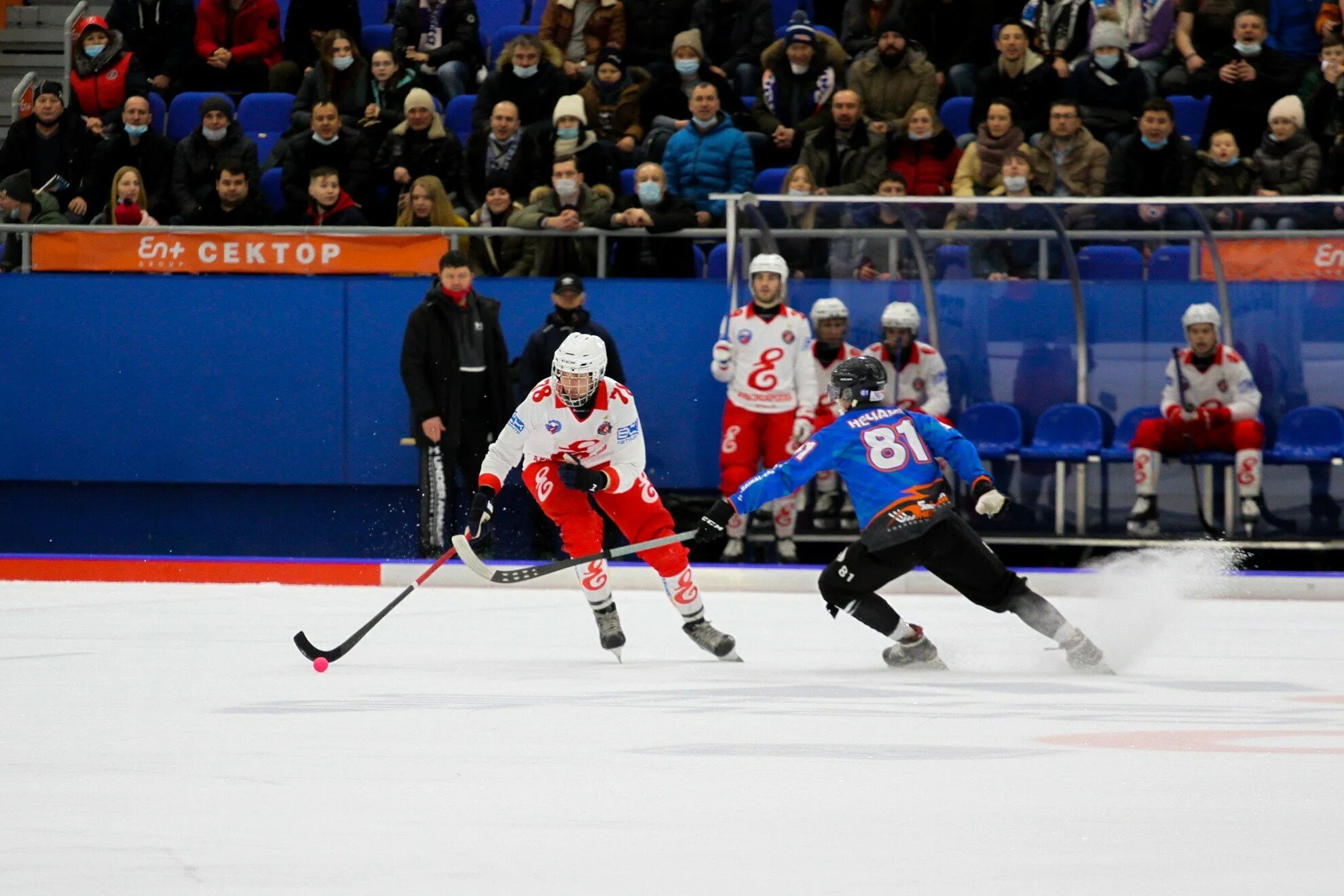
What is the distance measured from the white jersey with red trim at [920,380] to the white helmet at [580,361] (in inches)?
139

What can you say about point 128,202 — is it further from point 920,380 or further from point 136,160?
point 920,380

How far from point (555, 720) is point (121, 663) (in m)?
2.19

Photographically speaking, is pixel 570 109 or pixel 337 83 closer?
pixel 570 109

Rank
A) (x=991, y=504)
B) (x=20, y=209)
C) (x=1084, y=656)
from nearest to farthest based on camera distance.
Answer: (x=991, y=504) < (x=1084, y=656) < (x=20, y=209)

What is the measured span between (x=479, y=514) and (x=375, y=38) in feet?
24.0

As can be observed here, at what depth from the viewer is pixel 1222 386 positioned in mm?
10320

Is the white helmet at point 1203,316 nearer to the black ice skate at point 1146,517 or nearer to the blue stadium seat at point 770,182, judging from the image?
the black ice skate at point 1146,517

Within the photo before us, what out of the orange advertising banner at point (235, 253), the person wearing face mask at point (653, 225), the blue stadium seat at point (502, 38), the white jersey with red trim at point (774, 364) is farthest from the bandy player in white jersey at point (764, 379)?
the blue stadium seat at point (502, 38)

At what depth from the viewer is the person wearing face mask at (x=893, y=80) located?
1184 cm

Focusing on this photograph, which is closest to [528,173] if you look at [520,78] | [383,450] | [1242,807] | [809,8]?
[520,78]

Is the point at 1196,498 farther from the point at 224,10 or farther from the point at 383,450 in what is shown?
the point at 224,10

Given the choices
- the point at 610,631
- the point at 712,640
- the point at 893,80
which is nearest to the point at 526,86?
the point at 893,80

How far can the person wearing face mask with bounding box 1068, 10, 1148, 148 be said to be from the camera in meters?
11.5

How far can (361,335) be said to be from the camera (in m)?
11.7
